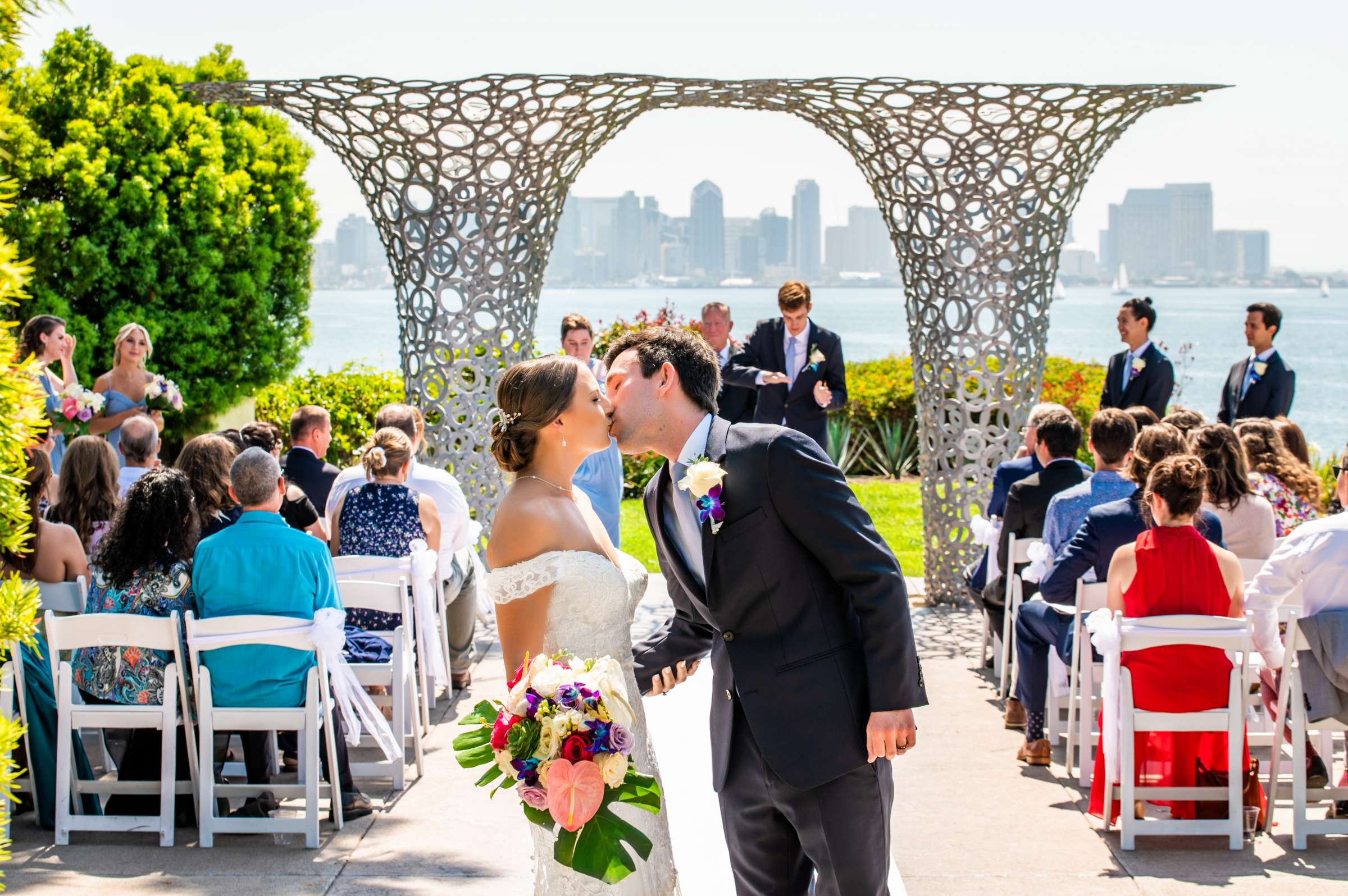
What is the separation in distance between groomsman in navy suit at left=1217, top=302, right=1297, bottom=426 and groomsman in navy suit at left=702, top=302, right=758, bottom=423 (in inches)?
147

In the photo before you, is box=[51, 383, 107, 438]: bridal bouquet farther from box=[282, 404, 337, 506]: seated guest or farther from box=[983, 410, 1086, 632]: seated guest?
box=[983, 410, 1086, 632]: seated guest

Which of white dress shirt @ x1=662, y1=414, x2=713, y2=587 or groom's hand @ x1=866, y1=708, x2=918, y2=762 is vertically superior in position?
white dress shirt @ x1=662, y1=414, x2=713, y2=587

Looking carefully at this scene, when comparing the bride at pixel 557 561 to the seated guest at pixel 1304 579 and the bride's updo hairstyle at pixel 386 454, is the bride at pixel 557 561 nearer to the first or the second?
the seated guest at pixel 1304 579

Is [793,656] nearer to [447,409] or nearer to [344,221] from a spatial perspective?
[447,409]

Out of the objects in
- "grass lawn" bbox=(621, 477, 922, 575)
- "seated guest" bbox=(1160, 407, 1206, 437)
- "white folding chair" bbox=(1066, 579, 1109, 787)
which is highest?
"seated guest" bbox=(1160, 407, 1206, 437)

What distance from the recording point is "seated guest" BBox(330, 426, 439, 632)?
6.45 meters

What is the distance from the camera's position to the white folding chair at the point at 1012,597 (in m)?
6.49

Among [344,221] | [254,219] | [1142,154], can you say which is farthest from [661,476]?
[1142,154]

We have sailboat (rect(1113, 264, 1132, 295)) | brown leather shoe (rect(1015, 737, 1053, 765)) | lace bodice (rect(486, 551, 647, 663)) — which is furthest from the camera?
sailboat (rect(1113, 264, 1132, 295))

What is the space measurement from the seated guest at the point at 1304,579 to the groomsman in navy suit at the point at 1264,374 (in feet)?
14.3

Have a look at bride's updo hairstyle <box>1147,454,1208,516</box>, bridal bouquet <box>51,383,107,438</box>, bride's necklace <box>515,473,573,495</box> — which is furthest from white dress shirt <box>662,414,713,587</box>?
bridal bouquet <box>51,383,107,438</box>

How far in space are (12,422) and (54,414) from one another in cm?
614

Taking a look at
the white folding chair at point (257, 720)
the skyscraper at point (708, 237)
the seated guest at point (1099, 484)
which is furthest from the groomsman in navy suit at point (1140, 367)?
the skyscraper at point (708, 237)

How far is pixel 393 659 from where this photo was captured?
18.5 ft
